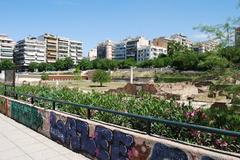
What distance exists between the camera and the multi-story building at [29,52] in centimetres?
18600

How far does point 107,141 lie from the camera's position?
7.51m

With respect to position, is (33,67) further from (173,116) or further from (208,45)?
(208,45)

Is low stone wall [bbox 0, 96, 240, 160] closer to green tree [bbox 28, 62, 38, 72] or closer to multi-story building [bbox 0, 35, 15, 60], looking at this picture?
green tree [bbox 28, 62, 38, 72]

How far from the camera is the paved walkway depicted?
27.6 ft

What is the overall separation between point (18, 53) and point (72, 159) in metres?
192

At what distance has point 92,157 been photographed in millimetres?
8039

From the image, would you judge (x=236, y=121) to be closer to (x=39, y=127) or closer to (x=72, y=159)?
(x=72, y=159)

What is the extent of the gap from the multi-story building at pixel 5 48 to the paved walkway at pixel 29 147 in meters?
189

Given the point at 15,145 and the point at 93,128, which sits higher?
the point at 93,128

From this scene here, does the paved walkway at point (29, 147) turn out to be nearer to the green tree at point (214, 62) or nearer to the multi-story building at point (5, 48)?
the green tree at point (214, 62)

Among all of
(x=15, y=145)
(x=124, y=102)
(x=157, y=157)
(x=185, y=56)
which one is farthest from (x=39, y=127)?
(x=157, y=157)

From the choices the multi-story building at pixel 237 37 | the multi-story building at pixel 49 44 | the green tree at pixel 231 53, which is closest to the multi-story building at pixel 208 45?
the green tree at pixel 231 53

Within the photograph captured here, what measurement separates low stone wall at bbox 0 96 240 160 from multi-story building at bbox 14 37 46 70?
179702 mm

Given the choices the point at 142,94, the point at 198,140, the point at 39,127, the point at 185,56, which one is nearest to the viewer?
the point at 198,140
